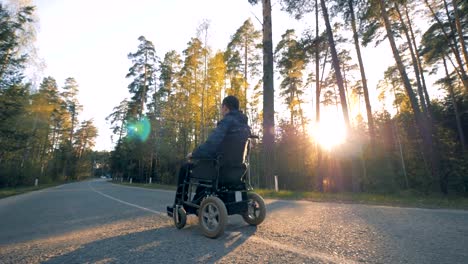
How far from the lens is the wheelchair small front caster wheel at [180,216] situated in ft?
10.9

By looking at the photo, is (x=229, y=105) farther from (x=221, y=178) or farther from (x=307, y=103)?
(x=307, y=103)

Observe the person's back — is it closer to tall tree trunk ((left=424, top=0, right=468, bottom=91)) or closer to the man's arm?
the man's arm

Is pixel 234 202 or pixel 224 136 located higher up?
pixel 224 136

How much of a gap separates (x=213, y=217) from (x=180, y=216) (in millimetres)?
647

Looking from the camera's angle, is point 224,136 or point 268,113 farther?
point 268,113

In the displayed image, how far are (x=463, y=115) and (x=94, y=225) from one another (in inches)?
853

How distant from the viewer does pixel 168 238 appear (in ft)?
9.50

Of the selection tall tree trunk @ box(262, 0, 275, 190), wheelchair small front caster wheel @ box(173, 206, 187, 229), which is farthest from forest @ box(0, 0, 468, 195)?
wheelchair small front caster wheel @ box(173, 206, 187, 229)

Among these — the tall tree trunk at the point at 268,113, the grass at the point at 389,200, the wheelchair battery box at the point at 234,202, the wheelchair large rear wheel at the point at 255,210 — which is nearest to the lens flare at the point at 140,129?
the tall tree trunk at the point at 268,113

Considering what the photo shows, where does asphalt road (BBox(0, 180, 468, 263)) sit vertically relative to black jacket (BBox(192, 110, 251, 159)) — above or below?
below

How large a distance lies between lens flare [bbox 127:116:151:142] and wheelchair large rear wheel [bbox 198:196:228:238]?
32.8 m

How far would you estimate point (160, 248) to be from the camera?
8.20ft

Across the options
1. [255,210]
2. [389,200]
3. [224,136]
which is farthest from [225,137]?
[389,200]

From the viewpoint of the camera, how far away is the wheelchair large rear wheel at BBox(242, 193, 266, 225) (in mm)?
3379
